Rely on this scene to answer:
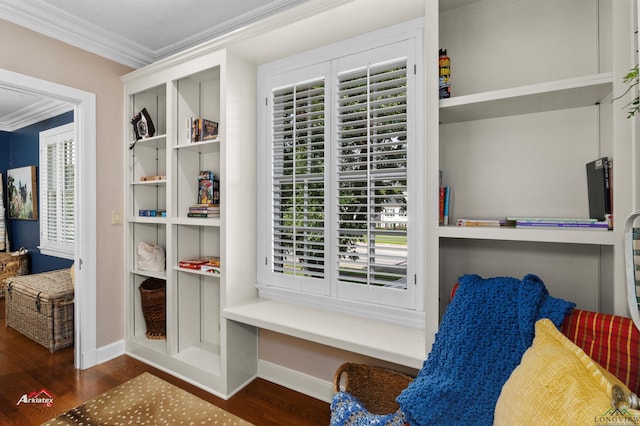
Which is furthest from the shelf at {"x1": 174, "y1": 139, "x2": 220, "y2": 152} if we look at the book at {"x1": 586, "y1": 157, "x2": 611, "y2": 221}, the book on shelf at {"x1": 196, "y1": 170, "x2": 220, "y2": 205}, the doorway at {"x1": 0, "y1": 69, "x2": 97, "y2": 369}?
the book at {"x1": 586, "y1": 157, "x2": 611, "y2": 221}

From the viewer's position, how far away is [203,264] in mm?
2484

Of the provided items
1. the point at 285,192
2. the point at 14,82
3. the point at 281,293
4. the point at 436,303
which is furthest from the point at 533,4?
the point at 14,82

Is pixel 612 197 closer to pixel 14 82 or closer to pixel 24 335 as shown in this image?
pixel 14 82

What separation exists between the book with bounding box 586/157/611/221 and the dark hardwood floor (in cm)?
179

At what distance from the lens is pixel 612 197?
4.03 ft

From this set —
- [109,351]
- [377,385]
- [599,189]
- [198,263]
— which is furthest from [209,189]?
[599,189]

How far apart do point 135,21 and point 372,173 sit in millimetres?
2134

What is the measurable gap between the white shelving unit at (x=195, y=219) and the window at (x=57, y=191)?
1.52 m

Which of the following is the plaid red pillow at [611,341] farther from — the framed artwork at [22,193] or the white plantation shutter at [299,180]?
the framed artwork at [22,193]

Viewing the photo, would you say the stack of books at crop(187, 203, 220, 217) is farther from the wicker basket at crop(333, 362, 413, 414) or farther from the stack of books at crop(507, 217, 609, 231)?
the stack of books at crop(507, 217, 609, 231)

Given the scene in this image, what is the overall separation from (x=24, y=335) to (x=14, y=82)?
2440mm

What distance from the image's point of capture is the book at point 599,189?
1.27 metres

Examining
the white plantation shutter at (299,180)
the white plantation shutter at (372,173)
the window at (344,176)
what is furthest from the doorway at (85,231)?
the white plantation shutter at (372,173)

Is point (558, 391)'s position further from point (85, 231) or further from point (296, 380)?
point (85, 231)
